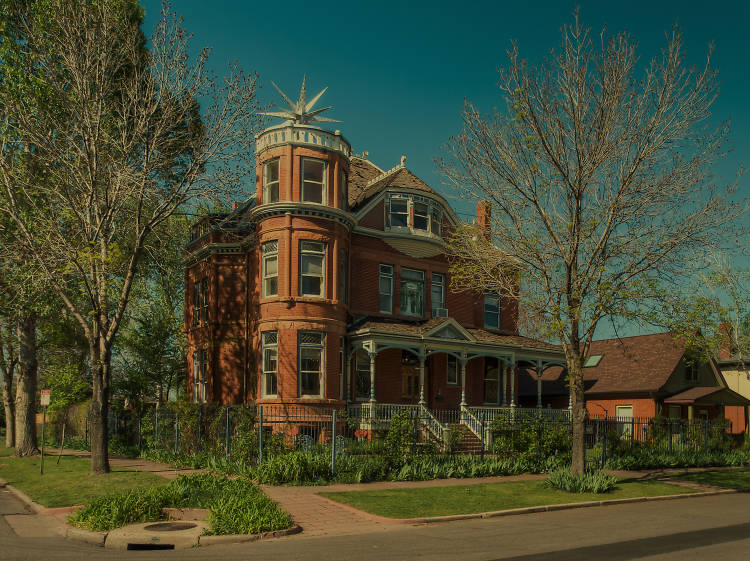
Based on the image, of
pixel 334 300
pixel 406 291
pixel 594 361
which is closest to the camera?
pixel 334 300

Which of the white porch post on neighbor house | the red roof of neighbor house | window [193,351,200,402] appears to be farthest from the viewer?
the red roof of neighbor house

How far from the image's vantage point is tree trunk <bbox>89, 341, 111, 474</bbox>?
1889 cm

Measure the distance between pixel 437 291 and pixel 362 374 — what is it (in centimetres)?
578

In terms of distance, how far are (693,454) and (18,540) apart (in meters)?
23.5

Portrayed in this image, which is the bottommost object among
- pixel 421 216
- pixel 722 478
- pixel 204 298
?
pixel 722 478

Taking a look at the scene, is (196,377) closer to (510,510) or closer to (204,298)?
(204,298)

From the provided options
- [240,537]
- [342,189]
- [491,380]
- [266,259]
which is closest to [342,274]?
[266,259]

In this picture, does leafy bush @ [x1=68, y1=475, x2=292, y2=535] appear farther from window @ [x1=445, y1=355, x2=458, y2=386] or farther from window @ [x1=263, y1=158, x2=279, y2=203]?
window @ [x1=445, y1=355, x2=458, y2=386]

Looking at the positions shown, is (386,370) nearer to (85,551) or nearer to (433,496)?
(433,496)

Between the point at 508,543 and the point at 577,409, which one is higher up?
the point at 577,409

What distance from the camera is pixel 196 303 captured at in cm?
3098

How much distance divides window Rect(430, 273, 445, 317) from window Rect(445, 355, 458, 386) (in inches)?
91.8

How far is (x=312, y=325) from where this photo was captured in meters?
24.8

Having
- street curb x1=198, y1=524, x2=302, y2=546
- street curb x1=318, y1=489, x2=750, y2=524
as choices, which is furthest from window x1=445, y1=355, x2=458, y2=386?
street curb x1=198, y1=524, x2=302, y2=546
